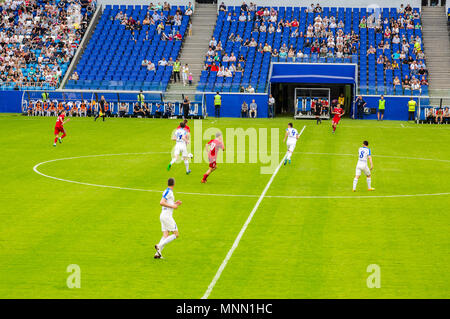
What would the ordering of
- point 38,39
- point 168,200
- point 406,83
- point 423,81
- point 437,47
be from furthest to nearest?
1. point 38,39
2. point 437,47
3. point 423,81
4. point 406,83
5. point 168,200

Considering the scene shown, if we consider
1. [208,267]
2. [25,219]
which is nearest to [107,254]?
[208,267]

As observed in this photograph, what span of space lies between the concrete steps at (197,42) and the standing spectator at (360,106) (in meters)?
14.4

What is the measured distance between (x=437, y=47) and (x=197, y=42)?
76.2 ft

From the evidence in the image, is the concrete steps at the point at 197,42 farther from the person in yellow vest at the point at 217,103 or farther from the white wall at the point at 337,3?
the person in yellow vest at the point at 217,103

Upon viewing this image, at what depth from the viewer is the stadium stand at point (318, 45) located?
61719mm

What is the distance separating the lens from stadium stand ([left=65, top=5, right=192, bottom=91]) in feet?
211

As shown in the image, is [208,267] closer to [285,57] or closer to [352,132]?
[352,132]

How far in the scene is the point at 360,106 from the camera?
59.5 m

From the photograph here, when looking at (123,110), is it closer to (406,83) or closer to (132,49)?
(132,49)

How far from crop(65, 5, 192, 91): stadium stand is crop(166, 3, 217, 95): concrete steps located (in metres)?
0.86

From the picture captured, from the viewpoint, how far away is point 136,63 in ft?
220

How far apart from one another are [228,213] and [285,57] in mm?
42226

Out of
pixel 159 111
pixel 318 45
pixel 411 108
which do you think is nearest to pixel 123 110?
pixel 159 111

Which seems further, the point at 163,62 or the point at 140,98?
the point at 163,62
